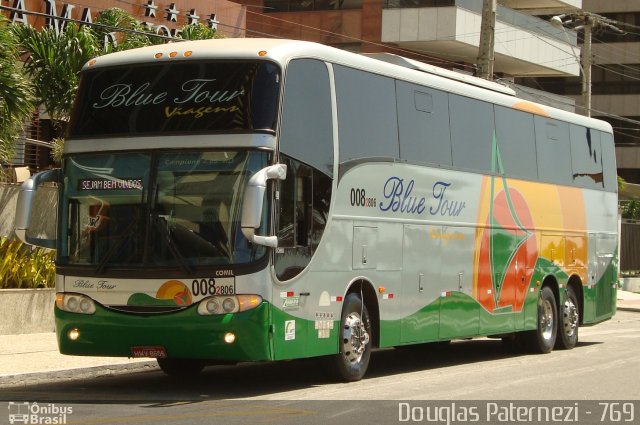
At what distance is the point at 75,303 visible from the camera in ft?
44.9

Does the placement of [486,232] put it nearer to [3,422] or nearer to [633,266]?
[3,422]

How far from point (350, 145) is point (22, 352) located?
5.67 m

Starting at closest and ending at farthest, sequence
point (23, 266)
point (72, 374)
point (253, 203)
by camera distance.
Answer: point (253, 203) → point (72, 374) → point (23, 266)

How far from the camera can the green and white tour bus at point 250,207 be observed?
13.1m

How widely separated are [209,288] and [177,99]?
6.98 feet

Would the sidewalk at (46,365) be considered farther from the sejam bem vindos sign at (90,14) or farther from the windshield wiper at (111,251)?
the sejam bem vindos sign at (90,14)

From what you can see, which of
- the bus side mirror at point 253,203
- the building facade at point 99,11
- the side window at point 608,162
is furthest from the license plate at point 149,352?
the building facade at point 99,11

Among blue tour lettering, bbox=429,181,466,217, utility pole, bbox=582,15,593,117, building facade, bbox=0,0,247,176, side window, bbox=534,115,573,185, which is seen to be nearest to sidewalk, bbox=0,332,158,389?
blue tour lettering, bbox=429,181,466,217

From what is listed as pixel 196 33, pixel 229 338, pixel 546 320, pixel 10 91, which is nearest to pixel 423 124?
pixel 229 338

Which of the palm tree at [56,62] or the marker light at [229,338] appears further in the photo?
the palm tree at [56,62]

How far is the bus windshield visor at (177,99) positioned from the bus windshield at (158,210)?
338 millimetres

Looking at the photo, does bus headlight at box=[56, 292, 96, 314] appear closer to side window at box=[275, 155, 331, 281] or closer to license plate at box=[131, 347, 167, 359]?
license plate at box=[131, 347, 167, 359]

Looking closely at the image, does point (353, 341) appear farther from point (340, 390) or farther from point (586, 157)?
point (586, 157)

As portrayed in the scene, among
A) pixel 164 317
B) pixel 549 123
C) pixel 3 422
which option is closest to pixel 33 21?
pixel 549 123
